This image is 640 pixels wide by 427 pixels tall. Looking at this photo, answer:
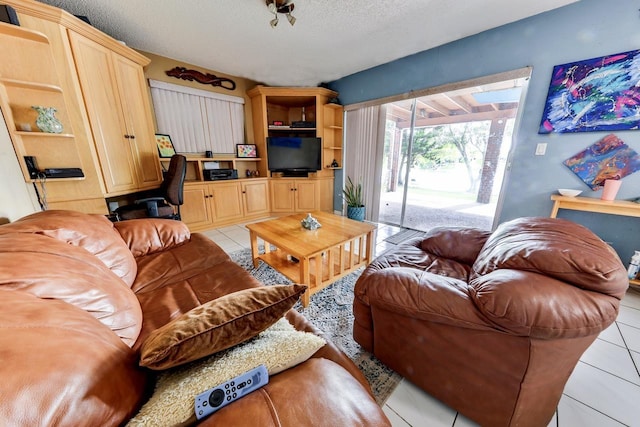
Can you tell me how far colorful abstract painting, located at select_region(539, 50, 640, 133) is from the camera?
1.81 m

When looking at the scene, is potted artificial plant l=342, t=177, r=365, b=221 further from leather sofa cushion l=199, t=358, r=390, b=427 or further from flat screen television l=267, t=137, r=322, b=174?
leather sofa cushion l=199, t=358, r=390, b=427

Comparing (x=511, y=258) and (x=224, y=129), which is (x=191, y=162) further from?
(x=511, y=258)

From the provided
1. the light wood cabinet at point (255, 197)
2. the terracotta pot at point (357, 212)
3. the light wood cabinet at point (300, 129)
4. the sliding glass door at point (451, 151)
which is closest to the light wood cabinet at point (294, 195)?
the light wood cabinet at point (300, 129)

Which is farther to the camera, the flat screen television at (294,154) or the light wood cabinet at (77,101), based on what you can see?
the flat screen television at (294,154)

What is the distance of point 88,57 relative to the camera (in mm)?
2113

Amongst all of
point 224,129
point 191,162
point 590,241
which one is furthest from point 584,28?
point 191,162

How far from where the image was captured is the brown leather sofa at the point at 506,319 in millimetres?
691

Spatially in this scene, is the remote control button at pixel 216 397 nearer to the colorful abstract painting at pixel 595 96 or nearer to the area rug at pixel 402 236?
the area rug at pixel 402 236

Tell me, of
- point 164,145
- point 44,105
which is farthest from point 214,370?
point 164,145

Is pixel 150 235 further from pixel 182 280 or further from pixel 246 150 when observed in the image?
pixel 246 150

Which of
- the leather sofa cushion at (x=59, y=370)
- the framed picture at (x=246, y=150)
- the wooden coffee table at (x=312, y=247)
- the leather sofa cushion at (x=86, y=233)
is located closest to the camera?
the leather sofa cushion at (x=59, y=370)

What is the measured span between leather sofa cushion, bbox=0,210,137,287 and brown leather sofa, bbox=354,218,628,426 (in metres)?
1.24

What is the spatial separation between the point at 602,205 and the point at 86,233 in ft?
11.5

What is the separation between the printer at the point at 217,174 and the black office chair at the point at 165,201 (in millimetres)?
817
